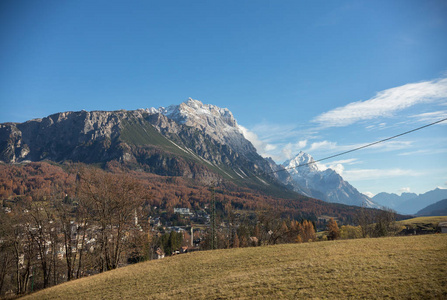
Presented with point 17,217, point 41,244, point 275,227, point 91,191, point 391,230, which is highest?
point 91,191

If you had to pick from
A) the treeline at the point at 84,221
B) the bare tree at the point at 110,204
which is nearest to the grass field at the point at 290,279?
the bare tree at the point at 110,204

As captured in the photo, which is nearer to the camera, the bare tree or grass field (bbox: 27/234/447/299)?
grass field (bbox: 27/234/447/299)

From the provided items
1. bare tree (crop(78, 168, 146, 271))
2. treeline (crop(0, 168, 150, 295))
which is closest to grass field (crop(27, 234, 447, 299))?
bare tree (crop(78, 168, 146, 271))

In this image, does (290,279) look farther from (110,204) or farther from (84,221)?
(84,221)

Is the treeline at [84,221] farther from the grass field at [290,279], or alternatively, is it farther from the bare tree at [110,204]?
the grass field at [290,279]

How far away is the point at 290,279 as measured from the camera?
19000 millimetres

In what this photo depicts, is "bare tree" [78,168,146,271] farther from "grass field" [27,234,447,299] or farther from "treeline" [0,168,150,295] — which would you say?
"grass field" [27,234,447,299]

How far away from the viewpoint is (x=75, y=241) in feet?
133

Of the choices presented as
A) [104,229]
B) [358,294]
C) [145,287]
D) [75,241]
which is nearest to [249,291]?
[358,294]

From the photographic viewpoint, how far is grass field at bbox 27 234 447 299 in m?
15.2

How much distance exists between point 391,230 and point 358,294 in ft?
273

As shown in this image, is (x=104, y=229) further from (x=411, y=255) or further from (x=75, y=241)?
(x=411, y=255)

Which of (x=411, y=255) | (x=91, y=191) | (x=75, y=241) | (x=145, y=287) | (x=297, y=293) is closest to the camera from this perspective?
(x=297, y=293)

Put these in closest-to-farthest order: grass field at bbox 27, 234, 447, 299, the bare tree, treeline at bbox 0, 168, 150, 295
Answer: grass field at bbox 27, 234, 447, 299 < the bare tree < treeline at bbox 0, 168, 150, 295
